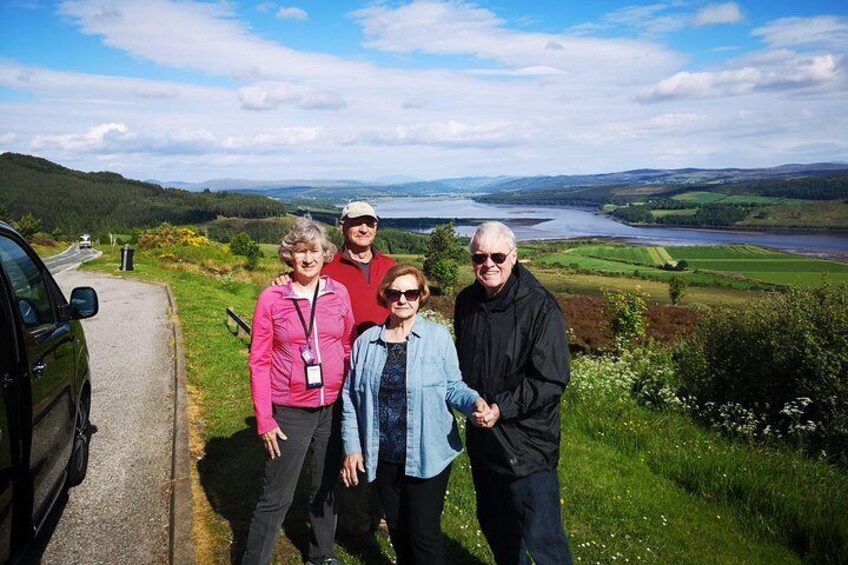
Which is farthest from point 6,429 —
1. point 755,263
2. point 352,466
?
point 755,263

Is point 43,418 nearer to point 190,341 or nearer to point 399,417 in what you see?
point 399,417

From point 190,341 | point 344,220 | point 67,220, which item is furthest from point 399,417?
point 67,220

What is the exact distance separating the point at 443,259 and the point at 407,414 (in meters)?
58.1

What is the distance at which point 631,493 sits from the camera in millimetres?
4980

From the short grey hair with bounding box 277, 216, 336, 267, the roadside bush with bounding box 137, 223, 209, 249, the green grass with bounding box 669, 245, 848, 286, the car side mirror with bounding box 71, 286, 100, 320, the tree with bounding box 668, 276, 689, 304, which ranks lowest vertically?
the green grass with bounding box 669, 245, 848, 286

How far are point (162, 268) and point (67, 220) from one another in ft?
392

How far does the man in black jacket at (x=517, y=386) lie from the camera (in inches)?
108

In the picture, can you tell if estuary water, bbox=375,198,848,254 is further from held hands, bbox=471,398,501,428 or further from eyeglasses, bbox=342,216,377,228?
held hands, bbox=471,398,501,428

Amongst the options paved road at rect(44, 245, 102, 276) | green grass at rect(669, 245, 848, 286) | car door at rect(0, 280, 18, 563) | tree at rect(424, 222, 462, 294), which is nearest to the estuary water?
green grass at rect(669, 245, 848, 286)

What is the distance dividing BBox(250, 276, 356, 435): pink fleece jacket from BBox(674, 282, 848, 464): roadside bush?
19.7ft

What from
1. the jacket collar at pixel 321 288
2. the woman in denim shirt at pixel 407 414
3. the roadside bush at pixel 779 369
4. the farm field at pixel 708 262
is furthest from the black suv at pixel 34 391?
the farm field at pixel 708 262

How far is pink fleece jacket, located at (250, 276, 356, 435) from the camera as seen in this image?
10.1 ft

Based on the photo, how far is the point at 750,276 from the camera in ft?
238

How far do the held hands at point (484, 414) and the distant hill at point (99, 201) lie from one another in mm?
132433
